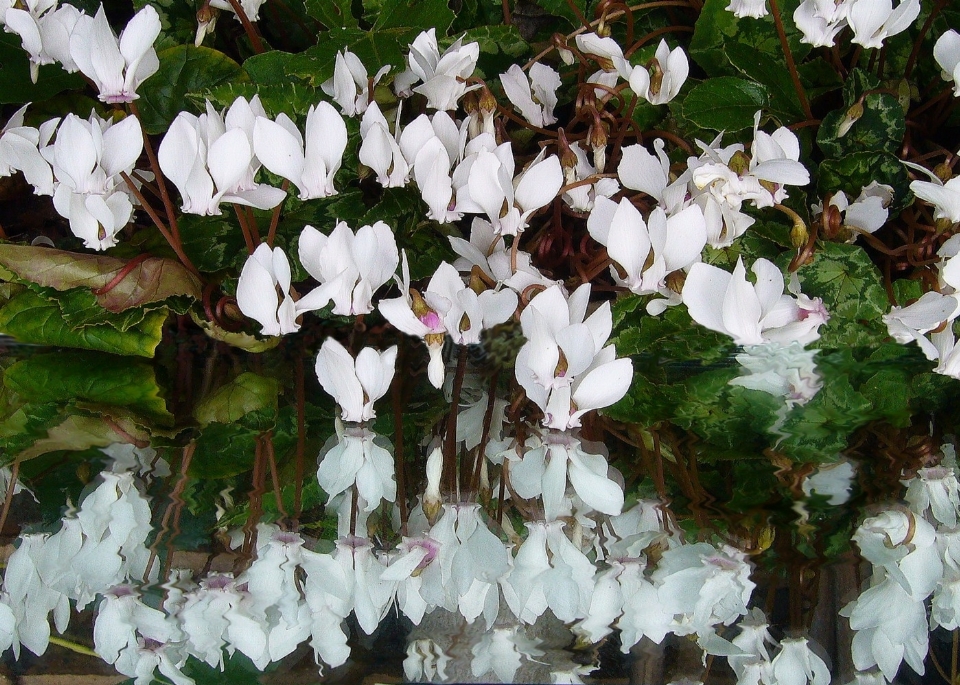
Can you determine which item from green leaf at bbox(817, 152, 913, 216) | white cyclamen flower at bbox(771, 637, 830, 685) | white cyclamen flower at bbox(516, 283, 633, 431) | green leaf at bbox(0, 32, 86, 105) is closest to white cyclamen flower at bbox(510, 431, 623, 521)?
white cyclamen flower at bbox(516, 283, 633, 431)

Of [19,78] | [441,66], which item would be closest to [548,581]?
[441,66]

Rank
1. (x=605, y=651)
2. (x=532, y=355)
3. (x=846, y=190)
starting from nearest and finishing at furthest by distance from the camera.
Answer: (x=532, y=355) → (x=605, y=651) → (x=846, y=190)

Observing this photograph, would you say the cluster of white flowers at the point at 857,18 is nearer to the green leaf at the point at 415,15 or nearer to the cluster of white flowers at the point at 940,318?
the cluster of white flowers at the point at 940,318

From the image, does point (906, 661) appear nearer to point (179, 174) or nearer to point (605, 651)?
point (605, 651)

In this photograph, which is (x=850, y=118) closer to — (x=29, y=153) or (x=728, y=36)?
(x=728, y=36)

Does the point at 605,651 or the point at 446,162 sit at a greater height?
the point at 446,162

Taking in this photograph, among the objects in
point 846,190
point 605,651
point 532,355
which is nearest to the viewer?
point 532,355

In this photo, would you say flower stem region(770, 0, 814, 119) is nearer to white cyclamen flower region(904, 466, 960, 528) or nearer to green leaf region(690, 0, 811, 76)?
green leaf region(690, 0, 811, 76)

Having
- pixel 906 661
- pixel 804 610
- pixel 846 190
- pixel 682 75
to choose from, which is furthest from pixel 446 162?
pixel 906 661
